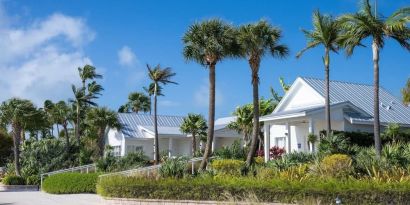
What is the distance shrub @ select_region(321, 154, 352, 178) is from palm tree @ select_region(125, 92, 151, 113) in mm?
57413

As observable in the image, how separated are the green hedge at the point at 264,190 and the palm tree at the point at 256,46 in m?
8.56

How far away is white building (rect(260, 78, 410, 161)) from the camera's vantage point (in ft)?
104

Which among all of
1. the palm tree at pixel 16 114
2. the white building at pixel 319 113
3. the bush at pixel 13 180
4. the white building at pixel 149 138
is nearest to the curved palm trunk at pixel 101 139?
the white building at pixel 149 138

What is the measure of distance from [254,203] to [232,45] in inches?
554

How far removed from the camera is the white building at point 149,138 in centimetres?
5141

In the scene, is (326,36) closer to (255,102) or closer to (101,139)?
(255,102)

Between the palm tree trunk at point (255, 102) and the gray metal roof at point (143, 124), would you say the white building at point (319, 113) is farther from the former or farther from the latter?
the gray metal roof at point (143, 124)

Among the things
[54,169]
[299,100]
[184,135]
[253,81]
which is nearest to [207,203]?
[253,81]

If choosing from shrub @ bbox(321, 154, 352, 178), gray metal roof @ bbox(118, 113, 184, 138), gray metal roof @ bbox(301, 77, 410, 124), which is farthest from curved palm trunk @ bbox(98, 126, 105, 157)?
shrub @ bbox(321, 154, 352, 178)

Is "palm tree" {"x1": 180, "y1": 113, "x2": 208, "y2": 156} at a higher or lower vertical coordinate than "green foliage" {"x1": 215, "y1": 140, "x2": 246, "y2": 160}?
higher

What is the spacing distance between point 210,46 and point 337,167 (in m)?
11.1

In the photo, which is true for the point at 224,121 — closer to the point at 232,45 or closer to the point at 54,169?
the point at 54,169

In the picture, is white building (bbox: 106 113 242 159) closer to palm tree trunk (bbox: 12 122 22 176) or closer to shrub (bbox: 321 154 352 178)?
palm tree trunk (bbox: 12 122 22 176)

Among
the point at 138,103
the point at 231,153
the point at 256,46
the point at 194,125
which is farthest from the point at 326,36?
the point at 138,103
